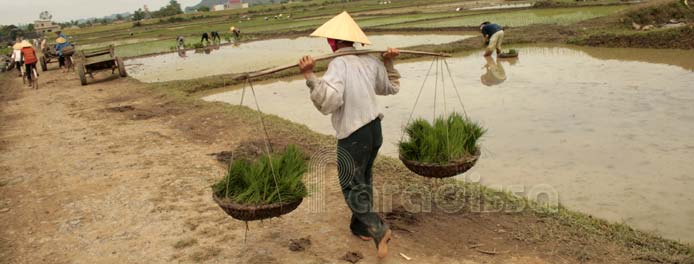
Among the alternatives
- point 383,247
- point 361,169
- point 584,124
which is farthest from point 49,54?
point 383,247

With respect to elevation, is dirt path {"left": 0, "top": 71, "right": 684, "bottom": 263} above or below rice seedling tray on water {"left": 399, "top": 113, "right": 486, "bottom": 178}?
below

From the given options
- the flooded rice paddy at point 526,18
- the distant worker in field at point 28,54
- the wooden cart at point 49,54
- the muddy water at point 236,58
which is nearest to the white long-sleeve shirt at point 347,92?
the muddy water at point 236,58

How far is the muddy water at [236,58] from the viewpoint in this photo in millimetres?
13414

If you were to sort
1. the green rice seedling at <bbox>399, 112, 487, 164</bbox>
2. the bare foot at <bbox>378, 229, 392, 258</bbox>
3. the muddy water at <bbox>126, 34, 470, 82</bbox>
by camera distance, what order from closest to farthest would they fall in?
the bare foot at <bbox>378, 229, 392, 258</bbox> → the green rice seedling at <bbox>399, 112, 487, 164</bbox> → the muddy water at <bbox>126, 34, 470, 82</bbox>

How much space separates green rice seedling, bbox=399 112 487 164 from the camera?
344 centimetres

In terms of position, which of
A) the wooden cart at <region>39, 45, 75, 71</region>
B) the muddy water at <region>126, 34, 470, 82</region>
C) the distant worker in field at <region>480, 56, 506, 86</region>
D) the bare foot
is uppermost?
the wooden cart at <region>39, 45, 75, 71</region>

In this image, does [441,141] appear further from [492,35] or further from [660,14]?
[660,14]

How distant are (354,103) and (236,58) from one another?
13790 mm

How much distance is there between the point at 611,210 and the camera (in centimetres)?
374

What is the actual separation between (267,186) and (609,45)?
11.5m

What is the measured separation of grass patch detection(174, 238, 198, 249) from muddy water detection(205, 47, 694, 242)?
92.4 inches

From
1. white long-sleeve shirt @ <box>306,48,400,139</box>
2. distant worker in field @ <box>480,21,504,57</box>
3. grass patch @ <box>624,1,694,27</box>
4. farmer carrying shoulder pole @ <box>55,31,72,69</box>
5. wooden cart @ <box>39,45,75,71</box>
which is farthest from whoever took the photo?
farmer carrying shoulder pole @ <box>55,31,72,69</box>

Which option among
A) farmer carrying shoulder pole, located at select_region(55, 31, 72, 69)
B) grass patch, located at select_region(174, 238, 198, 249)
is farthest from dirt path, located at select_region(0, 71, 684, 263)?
farmer carrying shoulder pole, located at select_region(55, 31, 72, 69)

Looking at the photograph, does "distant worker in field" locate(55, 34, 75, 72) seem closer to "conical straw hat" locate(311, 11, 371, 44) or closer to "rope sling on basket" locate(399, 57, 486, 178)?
"rope sling on basket" locate(399, 57, 486, 178)
